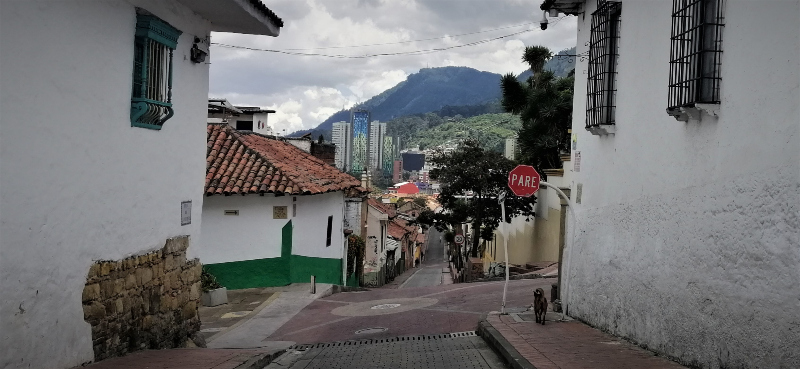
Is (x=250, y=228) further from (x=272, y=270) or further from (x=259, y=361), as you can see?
(x=259, y=361)

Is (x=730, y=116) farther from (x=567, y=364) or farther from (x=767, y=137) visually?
(x=567, y=364)

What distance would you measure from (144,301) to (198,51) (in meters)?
3.74

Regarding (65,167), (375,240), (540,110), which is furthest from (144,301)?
(375,240)

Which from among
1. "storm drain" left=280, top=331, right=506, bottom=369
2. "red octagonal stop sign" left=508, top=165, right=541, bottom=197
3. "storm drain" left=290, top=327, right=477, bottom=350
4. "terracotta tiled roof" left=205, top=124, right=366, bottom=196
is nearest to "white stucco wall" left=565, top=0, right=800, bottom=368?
"red octagonal stop sign" left=508, top=165, right=541, bottom=197

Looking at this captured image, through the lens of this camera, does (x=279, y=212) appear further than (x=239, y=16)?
Yes

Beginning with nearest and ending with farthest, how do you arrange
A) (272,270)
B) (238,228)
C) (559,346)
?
1. (559,346)
2. (238,228)
3. (272,270)

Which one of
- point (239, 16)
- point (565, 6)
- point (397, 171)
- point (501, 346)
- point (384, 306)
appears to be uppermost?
point (565, 6)

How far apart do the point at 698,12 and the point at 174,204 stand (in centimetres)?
738

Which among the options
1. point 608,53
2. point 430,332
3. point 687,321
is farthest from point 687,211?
point 430,332

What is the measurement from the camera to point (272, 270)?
2017 centimetres

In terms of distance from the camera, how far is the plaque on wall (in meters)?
19.7

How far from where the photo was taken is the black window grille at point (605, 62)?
1140 cm

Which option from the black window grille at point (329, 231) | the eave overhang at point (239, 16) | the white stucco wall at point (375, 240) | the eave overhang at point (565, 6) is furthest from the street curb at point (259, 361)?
the white stucco wall at point (375, 240)

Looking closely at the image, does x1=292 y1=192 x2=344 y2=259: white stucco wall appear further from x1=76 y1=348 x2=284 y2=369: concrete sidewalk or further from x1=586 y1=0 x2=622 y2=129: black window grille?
x1=586 y1=0 x2=622 y2=129: black window grille
